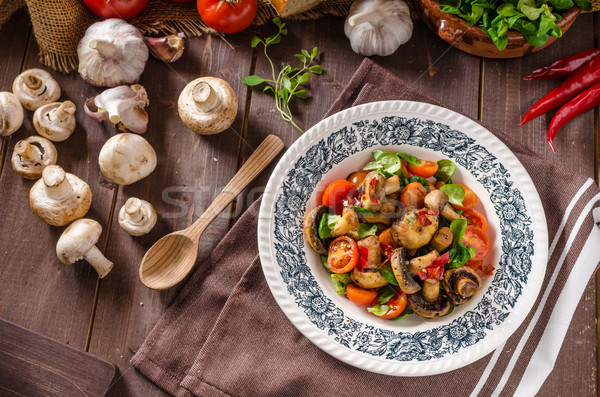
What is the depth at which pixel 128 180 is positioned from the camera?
2.41 m

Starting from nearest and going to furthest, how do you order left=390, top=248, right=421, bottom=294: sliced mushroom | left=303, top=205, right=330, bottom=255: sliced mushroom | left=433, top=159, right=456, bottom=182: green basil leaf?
left=390, top=248, right=421, bottom=294: sliced mushroom
left=303, top=205, right=330, bottom=255: sliced mushroom
left=433, top=159, right=456, bottom=182: green basil leaf

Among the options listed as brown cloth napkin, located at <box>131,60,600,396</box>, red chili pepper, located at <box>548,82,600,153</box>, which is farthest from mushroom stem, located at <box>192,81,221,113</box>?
red chili pepper, located at <box>548,82,600,153</box>

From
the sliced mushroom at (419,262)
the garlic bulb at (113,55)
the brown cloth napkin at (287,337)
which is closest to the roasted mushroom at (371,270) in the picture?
the sliced mushroom at (419,262)

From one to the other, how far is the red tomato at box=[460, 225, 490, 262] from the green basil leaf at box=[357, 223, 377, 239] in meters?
0.34

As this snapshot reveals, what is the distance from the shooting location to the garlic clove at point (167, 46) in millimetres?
2498

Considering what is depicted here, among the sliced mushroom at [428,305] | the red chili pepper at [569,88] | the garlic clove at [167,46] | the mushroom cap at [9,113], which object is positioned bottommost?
the sliced mushroom at [428,305]

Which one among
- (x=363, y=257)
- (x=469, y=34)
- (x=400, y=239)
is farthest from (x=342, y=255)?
(x=469, y=34)

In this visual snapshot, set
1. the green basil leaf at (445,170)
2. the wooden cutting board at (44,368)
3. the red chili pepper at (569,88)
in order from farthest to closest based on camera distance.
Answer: the red chili pepper at (569,88) → the wooden cutting board at (44,368) → the green basil leaf at (445,170)

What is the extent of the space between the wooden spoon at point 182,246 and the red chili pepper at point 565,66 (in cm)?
139

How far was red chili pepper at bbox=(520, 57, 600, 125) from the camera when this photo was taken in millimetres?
2465

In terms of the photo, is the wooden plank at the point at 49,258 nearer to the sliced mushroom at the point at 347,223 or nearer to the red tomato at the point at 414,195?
the sliced mushroom at the point at 347,223

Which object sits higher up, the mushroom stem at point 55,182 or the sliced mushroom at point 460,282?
the sliced mushroom at point 460,282

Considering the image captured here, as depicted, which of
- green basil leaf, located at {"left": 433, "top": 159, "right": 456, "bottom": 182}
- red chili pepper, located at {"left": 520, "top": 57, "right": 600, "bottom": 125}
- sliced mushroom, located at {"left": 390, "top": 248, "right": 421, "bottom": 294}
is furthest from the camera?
Answer: red chili pepper, located at {"left": 520, "top": 57, "right": 600, "bottom": 125}

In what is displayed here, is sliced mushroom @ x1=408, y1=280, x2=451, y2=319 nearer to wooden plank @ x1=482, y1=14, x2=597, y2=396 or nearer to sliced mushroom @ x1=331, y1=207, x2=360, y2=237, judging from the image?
sliced mushroom @ x1=331, y1=207, x2=360, y2=237
